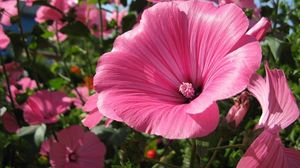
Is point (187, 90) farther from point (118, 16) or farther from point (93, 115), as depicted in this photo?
point (118, 16)

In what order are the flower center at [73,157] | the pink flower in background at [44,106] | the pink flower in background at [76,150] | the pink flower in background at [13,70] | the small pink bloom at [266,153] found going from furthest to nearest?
the pink flower in background at [13,70]
the pink flower in background at [44,106]
the flower center at [73,157]
the pink flower in background at [76,150]
the small pink bloom at [266,153]

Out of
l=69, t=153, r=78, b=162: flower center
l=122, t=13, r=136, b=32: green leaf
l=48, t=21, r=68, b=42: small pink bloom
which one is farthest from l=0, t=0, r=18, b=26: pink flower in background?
l=69, t=153, r=78, b=162: flower center

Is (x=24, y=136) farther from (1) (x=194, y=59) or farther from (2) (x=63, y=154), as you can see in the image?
(1) (x=194, y=59)

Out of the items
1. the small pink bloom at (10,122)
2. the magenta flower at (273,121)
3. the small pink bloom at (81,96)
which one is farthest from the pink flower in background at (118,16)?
the magenta flower at (273,121)

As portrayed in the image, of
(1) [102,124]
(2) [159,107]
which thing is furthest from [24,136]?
(2) [159,107]

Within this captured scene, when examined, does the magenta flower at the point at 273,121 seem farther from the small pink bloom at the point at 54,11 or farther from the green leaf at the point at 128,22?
the small pink bloom at the point at 54,11

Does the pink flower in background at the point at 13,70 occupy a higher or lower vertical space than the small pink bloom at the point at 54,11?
lower

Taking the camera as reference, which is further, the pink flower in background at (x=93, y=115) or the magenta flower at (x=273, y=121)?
the pink flower in background at (x=93, y=115)
